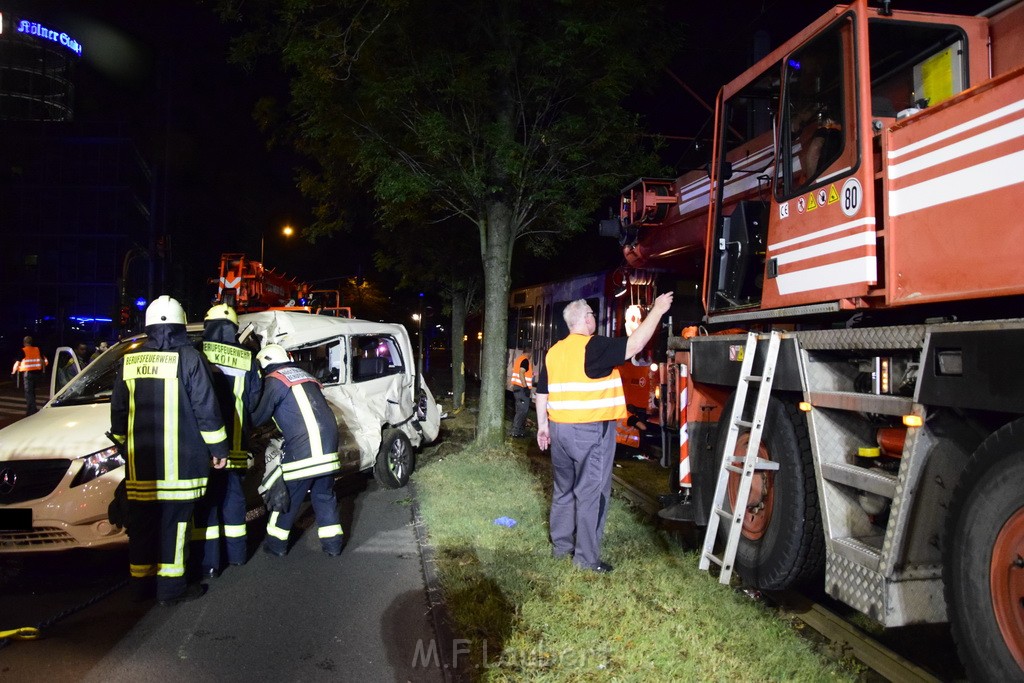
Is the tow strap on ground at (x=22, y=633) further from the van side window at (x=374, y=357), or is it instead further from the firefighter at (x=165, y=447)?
the van side window at (x=374, y=357)

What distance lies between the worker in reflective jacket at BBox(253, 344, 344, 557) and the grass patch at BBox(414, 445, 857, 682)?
3.07 feet

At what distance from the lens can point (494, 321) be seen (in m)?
10.3

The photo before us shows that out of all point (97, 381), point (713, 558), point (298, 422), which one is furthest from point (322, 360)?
point (713, 558)

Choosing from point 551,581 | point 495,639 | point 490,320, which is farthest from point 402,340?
point 495,639

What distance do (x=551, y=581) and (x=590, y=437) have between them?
98 cm

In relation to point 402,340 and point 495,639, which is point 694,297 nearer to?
point 402,340

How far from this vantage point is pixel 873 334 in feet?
10.9

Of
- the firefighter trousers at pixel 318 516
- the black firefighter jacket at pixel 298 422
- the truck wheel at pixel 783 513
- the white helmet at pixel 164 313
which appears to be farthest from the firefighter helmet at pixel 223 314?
the truck wheel at pixel 783 513

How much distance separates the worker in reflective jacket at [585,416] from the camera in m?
4.89

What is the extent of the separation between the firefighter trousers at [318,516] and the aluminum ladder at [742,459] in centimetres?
275

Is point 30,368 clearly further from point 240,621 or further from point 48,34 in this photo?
point 48,34

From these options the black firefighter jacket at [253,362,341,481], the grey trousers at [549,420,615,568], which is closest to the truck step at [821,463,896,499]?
the grey trousers at [549,420,615,568]

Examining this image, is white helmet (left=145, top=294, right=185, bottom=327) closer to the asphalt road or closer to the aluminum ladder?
the asphalt road

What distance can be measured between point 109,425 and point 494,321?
5666 millimetres
